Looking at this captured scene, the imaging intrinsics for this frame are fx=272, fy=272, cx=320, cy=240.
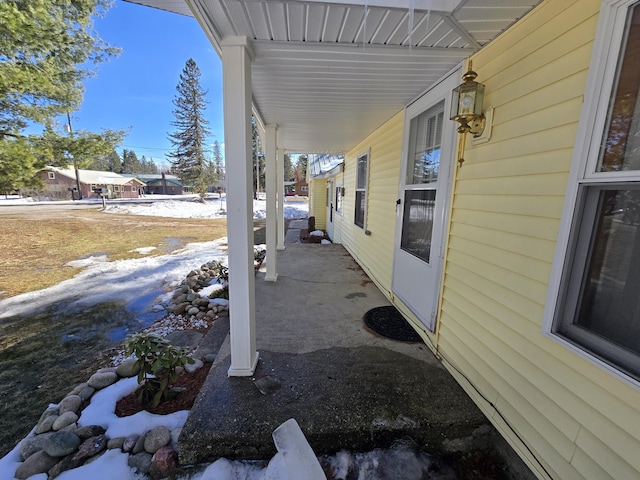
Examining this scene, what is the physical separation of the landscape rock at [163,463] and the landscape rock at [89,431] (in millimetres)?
593

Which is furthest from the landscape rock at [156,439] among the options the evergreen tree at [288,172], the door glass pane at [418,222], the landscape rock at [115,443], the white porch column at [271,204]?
the evergreen tree at [288,172]

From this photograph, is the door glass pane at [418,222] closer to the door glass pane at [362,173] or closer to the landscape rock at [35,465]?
the door glass pane at [362,173]

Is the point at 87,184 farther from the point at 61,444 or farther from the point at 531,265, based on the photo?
the point at 531,265

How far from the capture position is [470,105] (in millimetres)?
1849

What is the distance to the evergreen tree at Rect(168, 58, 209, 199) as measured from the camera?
26.0 metres

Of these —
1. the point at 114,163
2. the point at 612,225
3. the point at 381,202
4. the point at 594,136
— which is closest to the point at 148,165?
the point at 114,163

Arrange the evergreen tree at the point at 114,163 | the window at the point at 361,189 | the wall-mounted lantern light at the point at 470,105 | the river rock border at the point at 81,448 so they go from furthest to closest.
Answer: the evergreen tree at the point at 114,163
the window at the point at 361,189
the wall-mounted lantern light at the point at 470,105
the river rock border at the point at 81,448

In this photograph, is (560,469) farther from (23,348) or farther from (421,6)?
(23,348)

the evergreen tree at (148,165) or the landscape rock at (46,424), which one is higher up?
Result: the evergreen tree at (148,165)

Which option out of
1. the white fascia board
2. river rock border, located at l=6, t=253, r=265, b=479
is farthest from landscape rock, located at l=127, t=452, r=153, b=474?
the white fascia board

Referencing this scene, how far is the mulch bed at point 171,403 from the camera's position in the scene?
6.80 ft

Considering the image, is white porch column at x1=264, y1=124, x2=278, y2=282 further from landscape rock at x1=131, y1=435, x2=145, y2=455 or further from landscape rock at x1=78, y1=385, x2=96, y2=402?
landscape rock at x1=131, y1=435, x2=145, y2=455

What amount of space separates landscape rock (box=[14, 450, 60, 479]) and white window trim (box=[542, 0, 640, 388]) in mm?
3018

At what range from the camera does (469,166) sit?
203cm
